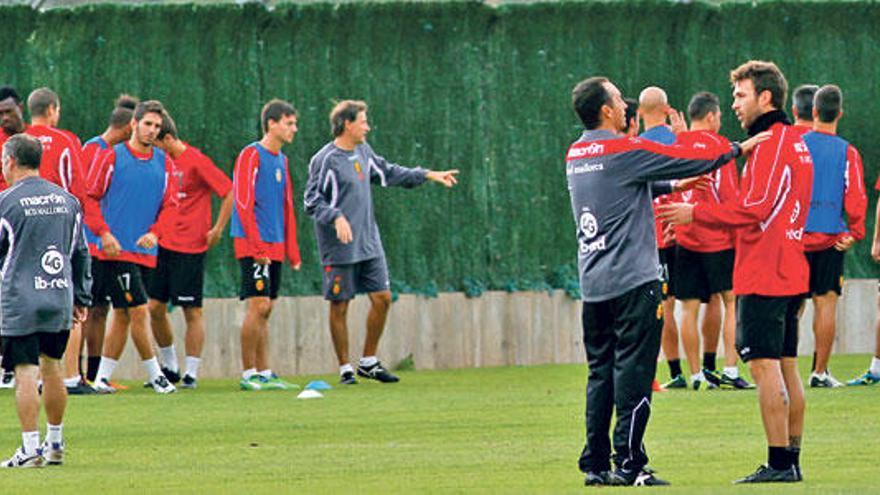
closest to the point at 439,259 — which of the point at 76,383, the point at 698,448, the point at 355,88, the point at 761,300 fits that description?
the point at 355,88

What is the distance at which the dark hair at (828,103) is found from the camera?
19.2 metres

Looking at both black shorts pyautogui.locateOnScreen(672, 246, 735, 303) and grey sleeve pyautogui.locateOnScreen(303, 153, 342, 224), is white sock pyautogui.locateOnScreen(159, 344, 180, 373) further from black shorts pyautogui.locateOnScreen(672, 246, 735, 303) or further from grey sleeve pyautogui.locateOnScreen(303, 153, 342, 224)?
black shorts pyautogui.locateOnScreen(672, 246, 735, 303)

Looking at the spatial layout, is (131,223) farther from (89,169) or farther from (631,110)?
(631,110)

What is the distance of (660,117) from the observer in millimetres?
17844

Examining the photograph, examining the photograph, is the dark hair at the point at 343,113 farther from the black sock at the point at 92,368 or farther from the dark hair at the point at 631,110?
the dark hair at the point at 631,110

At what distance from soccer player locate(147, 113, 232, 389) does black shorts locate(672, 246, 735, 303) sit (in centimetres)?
428

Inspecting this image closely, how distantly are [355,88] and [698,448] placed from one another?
955 centimetres

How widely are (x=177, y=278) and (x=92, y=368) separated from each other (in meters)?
1.10

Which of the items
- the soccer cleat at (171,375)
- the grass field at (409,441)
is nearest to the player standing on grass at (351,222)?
the grass field at (409,441)

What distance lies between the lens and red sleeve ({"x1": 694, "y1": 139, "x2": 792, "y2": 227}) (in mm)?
12375

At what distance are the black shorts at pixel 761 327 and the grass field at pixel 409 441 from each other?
70 centimetres

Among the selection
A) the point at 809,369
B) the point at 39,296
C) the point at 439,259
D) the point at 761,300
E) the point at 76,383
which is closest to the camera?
the point at 761,300

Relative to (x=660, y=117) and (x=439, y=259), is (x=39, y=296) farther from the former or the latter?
(x=439, y=259)

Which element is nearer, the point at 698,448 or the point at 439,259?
the point at 698,448
